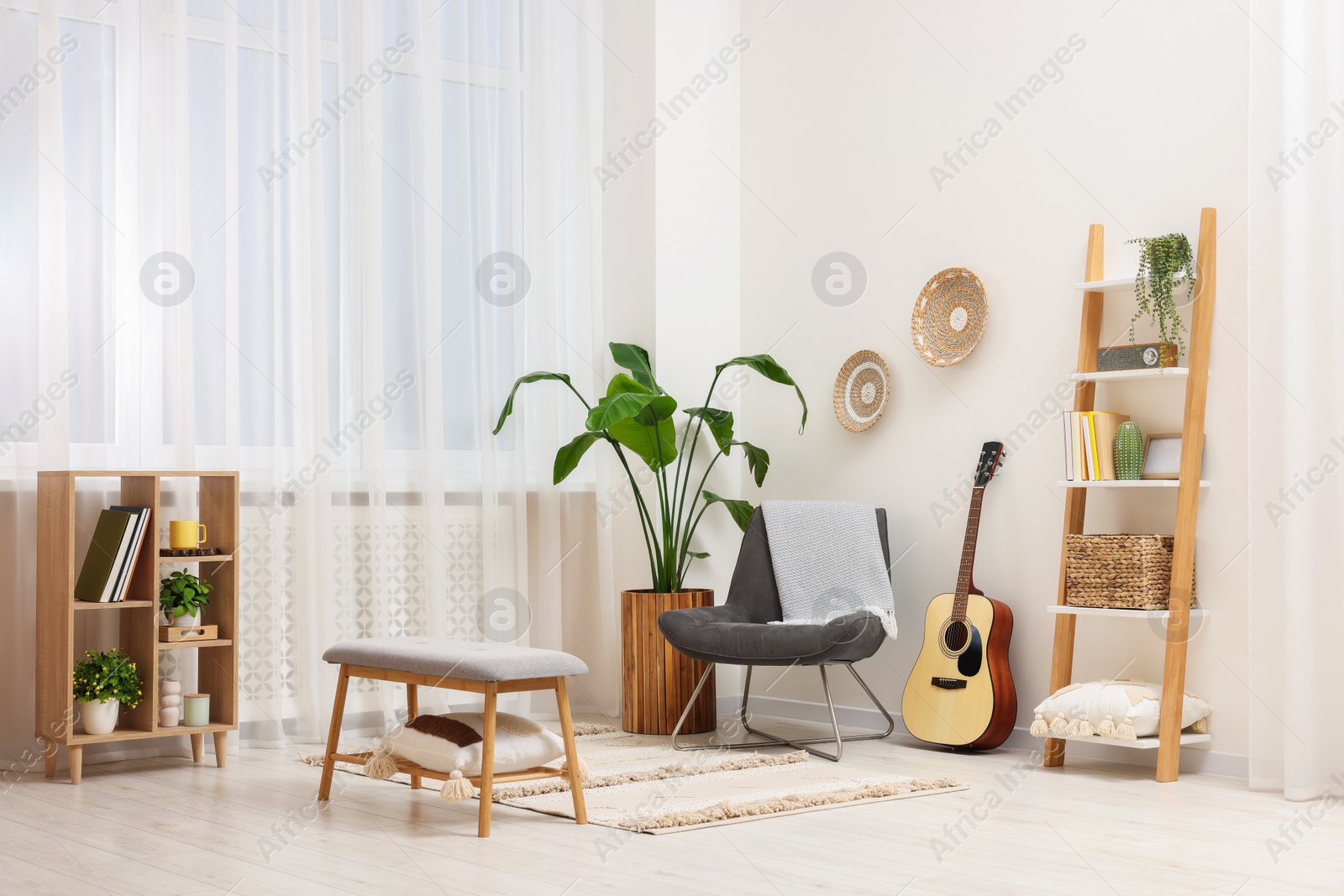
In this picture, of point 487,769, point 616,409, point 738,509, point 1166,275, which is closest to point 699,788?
point 487,769

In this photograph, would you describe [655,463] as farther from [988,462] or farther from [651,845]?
[651,845]

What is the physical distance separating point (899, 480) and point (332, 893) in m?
2.67

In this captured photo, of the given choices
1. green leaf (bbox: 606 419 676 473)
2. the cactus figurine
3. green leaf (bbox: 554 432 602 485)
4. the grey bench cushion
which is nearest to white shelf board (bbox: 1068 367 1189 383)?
the cactus figurine

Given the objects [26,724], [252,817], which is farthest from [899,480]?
[26,724]

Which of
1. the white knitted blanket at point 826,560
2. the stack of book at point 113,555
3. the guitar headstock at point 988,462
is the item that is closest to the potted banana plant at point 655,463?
the white knitted blanket at point 826,560

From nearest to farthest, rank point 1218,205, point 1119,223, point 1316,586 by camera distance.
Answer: point 1316,586
point 1218,205
point 1119,223

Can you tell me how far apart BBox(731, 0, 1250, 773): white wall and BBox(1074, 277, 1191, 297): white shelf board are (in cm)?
6

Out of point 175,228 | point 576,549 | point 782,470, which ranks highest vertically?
point 175,228

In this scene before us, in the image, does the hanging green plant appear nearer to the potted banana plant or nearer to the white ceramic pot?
the potted banana plant

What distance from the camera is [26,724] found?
3.77m

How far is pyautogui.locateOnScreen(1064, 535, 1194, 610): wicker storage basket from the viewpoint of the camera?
363cm

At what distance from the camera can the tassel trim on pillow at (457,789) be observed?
286cm

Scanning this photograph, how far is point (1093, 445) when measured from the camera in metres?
3.78

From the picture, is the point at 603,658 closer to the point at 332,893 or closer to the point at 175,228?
the point at 175,228
